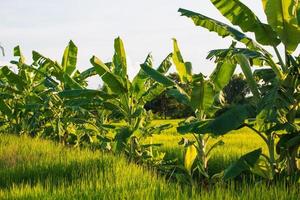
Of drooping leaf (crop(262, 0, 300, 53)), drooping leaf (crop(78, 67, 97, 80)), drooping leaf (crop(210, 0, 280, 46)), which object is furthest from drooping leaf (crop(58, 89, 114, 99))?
drooping leaf (crop(262, 0, 300, 53))

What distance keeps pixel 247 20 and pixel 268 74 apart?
0.63 m

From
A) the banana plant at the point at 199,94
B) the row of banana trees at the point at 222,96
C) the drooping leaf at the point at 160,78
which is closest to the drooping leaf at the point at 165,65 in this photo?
the row of banana trees at the point at 222,96

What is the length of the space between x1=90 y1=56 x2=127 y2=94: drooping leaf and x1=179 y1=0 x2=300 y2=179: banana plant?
57.3 inches

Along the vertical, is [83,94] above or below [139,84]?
below

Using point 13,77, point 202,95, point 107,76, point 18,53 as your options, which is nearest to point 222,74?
point 202,95

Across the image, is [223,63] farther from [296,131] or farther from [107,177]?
[107,177]

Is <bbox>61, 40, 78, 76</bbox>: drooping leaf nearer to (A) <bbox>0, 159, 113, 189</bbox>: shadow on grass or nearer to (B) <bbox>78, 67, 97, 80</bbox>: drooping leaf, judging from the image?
(B) <bbox>78, 67, 97, 80</bbox>: drooping leaf

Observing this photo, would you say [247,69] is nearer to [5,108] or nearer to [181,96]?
[181,96]

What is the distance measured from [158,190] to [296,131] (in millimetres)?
1421

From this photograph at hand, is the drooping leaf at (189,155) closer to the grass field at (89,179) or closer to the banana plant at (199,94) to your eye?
the banana plant at (199,94)

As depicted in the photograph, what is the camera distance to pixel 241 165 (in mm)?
4785

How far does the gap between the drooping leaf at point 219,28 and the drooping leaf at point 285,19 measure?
0.99 feet

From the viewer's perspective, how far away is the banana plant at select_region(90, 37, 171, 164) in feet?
22.0

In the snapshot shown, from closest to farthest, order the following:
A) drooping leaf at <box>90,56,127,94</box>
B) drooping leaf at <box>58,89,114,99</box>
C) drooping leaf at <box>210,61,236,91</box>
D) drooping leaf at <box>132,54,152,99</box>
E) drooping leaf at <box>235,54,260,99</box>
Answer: drooping leaf at <box>235,54,260,99</box> < drooping leaf at <box>210,61,236,91</box> < drooping leaf at <box>90,56,127,94</box> < drooping leaf at <box>58,89,114,99</box> < drooping leaf at <box>132,54,152,99</box>
